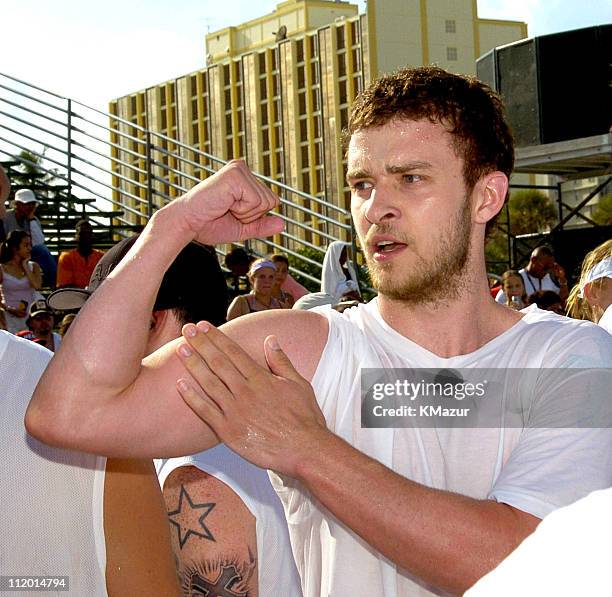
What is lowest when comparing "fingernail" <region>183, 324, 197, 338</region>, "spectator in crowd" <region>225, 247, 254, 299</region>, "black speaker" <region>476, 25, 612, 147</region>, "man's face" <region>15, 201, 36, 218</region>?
"fingernail" <region>183, 324, 197, 338</region>

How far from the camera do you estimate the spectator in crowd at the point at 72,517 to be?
77.6 inches

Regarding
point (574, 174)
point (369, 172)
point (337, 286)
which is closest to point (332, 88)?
point (574, 174)

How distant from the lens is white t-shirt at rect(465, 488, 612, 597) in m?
0.73

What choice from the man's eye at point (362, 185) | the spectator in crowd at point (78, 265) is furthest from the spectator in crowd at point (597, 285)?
the spectator in crowd at point (78, 265)

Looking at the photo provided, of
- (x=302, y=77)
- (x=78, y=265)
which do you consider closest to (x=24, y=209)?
(x=78, y=265)

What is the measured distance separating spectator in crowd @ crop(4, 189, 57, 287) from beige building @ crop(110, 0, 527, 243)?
183ft

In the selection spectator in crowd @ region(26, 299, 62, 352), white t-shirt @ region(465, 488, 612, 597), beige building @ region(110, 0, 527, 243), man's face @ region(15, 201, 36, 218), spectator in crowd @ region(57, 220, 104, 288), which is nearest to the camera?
white t-shirt @ region(465, 488, 612, 597)

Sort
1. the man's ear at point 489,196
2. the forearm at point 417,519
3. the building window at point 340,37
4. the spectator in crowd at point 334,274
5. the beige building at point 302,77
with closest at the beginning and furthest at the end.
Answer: the forearm at point 417,519
the man's ear at point 489,196
the spectator in crowd at point 334,274
the beige building at point 302,77
the building window at point 340,37

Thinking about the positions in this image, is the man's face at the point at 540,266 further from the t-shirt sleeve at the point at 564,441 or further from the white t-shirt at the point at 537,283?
the t-shirt sleeve at the point at 564,441

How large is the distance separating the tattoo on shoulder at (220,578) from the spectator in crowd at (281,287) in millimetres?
6783

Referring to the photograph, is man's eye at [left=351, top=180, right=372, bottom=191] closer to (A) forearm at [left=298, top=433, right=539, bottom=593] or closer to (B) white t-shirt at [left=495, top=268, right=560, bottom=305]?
(A) forearm at [left=298, top=433, right=539, bottom=593]

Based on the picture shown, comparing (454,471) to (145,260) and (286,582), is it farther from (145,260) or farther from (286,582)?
(145,260)

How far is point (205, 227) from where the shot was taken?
232cm

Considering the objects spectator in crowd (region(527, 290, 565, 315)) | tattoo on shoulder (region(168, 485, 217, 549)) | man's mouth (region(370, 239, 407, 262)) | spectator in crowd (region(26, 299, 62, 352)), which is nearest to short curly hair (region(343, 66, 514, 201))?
man's mouth (region(370, 239, 407, 262))
